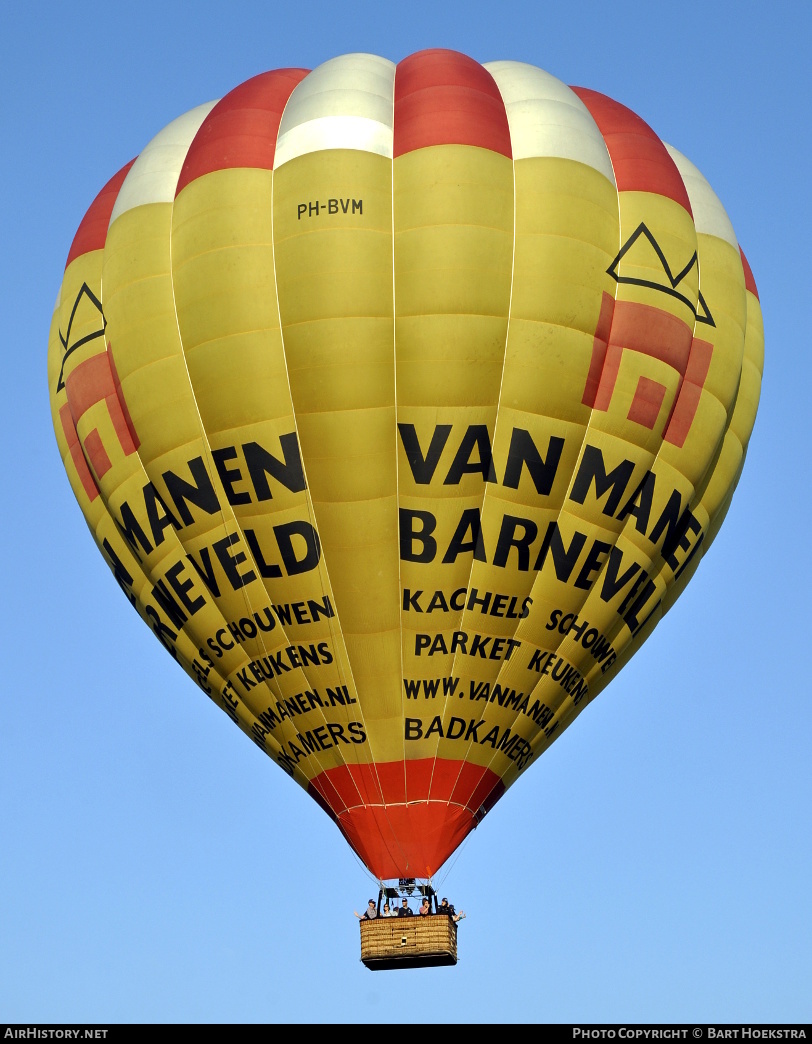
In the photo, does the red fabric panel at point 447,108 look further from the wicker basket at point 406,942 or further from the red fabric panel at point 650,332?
the wicker basket at point 406,942

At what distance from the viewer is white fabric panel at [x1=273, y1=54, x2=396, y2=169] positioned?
19.6 meters

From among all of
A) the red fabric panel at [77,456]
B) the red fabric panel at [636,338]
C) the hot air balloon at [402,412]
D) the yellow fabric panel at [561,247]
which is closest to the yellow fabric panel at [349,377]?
the hot air balloon at [402,412]

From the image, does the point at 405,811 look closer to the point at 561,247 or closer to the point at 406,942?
the point at 406,942

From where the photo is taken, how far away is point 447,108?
19875mm

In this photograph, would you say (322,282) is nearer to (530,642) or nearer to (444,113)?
(444,113)

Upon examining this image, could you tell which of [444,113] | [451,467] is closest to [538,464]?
[451,467]

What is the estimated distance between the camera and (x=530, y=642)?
19.8 m

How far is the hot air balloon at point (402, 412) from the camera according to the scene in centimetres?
1919

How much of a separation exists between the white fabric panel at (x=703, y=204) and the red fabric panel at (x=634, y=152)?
264 mm

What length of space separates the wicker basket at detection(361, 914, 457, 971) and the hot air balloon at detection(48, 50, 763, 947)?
75 centimetres

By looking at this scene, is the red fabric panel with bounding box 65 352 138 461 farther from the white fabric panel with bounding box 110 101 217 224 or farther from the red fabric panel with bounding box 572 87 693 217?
the red fabric panel with bounding box 572 87 693 217

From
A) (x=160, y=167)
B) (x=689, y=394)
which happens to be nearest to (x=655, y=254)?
(x=689, y=394)

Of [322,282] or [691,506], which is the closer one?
[322,282]

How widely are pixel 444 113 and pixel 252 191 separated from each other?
2166 millimetres
